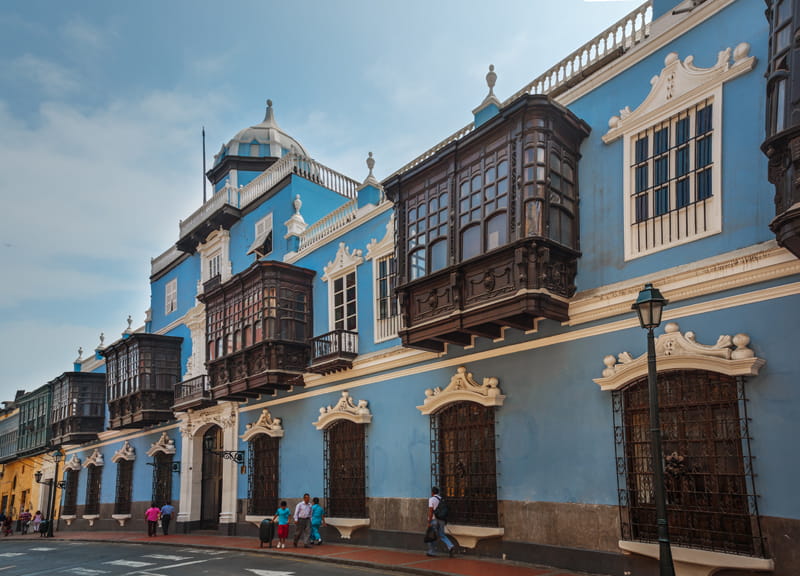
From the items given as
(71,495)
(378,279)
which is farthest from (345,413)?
(71,495)

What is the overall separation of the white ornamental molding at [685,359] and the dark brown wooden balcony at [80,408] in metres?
28.9

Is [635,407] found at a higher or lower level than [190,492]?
higher

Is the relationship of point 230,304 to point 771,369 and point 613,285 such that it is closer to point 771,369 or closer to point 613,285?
point 613,285

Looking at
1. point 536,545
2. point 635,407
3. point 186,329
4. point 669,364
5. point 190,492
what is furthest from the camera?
point 186,329

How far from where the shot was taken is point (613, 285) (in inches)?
462

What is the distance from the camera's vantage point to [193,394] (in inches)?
930

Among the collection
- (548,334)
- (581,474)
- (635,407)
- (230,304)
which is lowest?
(581,474)

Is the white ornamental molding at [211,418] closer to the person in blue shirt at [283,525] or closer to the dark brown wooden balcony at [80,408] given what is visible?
the person in blue shirt at [283,525]

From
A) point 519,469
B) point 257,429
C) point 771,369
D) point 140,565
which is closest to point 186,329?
point 257,429

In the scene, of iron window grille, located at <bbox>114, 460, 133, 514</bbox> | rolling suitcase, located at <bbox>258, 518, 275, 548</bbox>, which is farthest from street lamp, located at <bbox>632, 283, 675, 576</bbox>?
iron window grille, located at <bbox>114, 460, 133, 514</bbox>

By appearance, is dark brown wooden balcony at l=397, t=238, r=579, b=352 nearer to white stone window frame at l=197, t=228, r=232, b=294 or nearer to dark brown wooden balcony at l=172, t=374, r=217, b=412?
dark brown wooden balcony at l=172, t=374, r=217, b=412

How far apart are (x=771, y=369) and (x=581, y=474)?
3.61 m

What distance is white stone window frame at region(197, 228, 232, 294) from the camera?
2495 cm

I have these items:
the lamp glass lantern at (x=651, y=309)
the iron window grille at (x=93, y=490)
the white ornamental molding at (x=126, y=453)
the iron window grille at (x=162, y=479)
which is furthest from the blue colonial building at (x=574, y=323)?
the iron window grille at (x=93, y=490)
